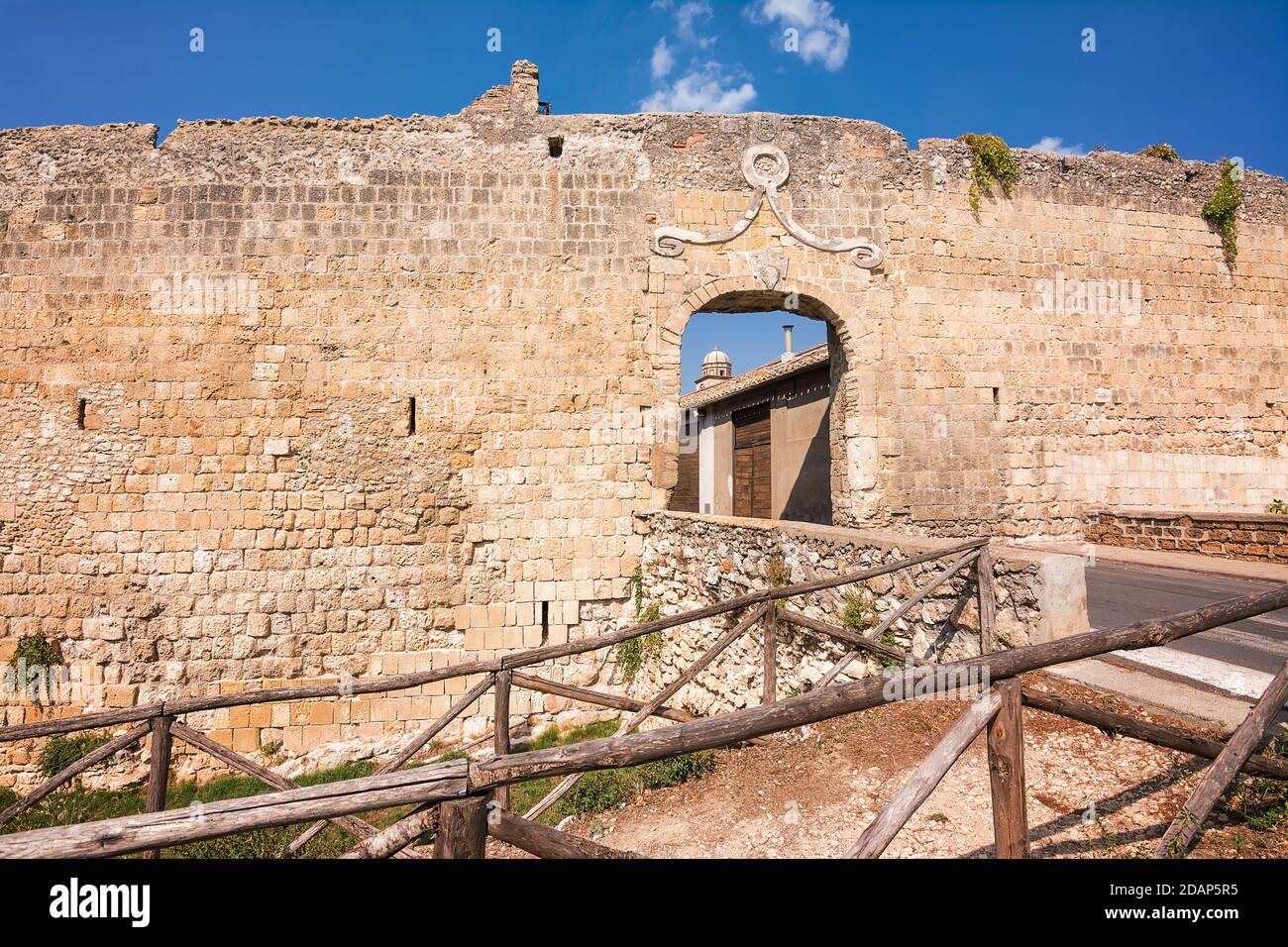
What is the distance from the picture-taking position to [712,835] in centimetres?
374

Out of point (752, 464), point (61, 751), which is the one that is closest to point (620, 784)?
point (61, 751)

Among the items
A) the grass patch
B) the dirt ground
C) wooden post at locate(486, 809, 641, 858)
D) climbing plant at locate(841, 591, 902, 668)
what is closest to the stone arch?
climbing plant at locate(841, 591, 902, 668)

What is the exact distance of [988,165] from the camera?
8.75m

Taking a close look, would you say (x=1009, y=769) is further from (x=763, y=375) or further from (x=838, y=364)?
(x=763, y=375)

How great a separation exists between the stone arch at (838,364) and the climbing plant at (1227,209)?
236 inches

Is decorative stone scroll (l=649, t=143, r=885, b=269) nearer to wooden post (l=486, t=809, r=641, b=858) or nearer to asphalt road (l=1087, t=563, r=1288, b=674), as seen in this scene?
asphalt road (l=1087, t=563, r=1288, b=674)

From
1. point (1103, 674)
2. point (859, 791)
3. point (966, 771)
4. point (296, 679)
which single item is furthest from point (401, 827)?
point (296, 679)

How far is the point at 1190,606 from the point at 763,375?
1012cm

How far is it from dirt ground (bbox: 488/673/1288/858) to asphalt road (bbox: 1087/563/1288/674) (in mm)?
1371

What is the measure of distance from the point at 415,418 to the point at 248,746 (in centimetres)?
418

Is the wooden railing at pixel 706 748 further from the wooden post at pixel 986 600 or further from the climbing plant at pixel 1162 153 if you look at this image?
the climbing plant at pixel 1162 153

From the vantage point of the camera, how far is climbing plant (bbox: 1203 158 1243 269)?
9367 millimetres

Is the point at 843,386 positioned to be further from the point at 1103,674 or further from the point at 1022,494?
the point at 1103,674

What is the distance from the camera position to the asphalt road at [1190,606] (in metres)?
4.27
